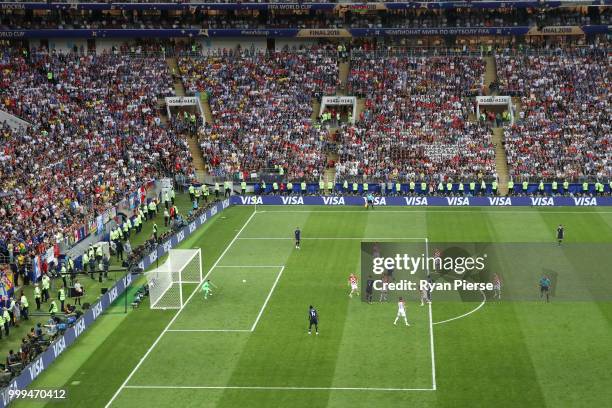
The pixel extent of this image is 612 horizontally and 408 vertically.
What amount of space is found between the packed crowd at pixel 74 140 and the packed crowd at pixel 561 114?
26.0 meters

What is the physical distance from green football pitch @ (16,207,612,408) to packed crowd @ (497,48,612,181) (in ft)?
58.5

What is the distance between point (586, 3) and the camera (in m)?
81.1

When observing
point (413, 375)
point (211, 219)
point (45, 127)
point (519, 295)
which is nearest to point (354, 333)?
point (413, 375)

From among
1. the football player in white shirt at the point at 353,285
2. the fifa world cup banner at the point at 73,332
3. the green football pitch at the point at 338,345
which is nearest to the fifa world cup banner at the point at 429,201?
the green football pitch at the point at 338,345

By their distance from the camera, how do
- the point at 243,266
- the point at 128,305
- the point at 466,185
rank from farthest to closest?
the point at 466,185 < the point at 243,266 < the point at 128,305

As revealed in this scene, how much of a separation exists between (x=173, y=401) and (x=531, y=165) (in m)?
44.0

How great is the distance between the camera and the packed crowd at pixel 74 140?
179 feet

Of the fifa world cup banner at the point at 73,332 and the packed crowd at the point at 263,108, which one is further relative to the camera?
the packed crowd at the point at 263,108

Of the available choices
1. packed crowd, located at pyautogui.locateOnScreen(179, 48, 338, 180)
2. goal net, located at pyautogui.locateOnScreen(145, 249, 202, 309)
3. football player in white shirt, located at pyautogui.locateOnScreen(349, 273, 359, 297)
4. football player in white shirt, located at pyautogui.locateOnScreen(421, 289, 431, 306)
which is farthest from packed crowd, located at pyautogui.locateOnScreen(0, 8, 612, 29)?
football player in white shirt, located at pyautogui.locateOnScreen(421, 289, 431, 306)

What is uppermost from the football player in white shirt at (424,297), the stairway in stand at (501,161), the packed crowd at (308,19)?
the packed crowd at (308,19)

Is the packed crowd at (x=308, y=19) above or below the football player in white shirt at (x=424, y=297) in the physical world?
above

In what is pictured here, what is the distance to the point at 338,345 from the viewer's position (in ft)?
119

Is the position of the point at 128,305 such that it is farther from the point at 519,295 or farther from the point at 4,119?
the point at 4,119

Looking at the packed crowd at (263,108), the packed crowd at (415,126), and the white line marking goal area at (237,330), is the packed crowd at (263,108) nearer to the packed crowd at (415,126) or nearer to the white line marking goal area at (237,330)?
the packed crowd at (415,126)
